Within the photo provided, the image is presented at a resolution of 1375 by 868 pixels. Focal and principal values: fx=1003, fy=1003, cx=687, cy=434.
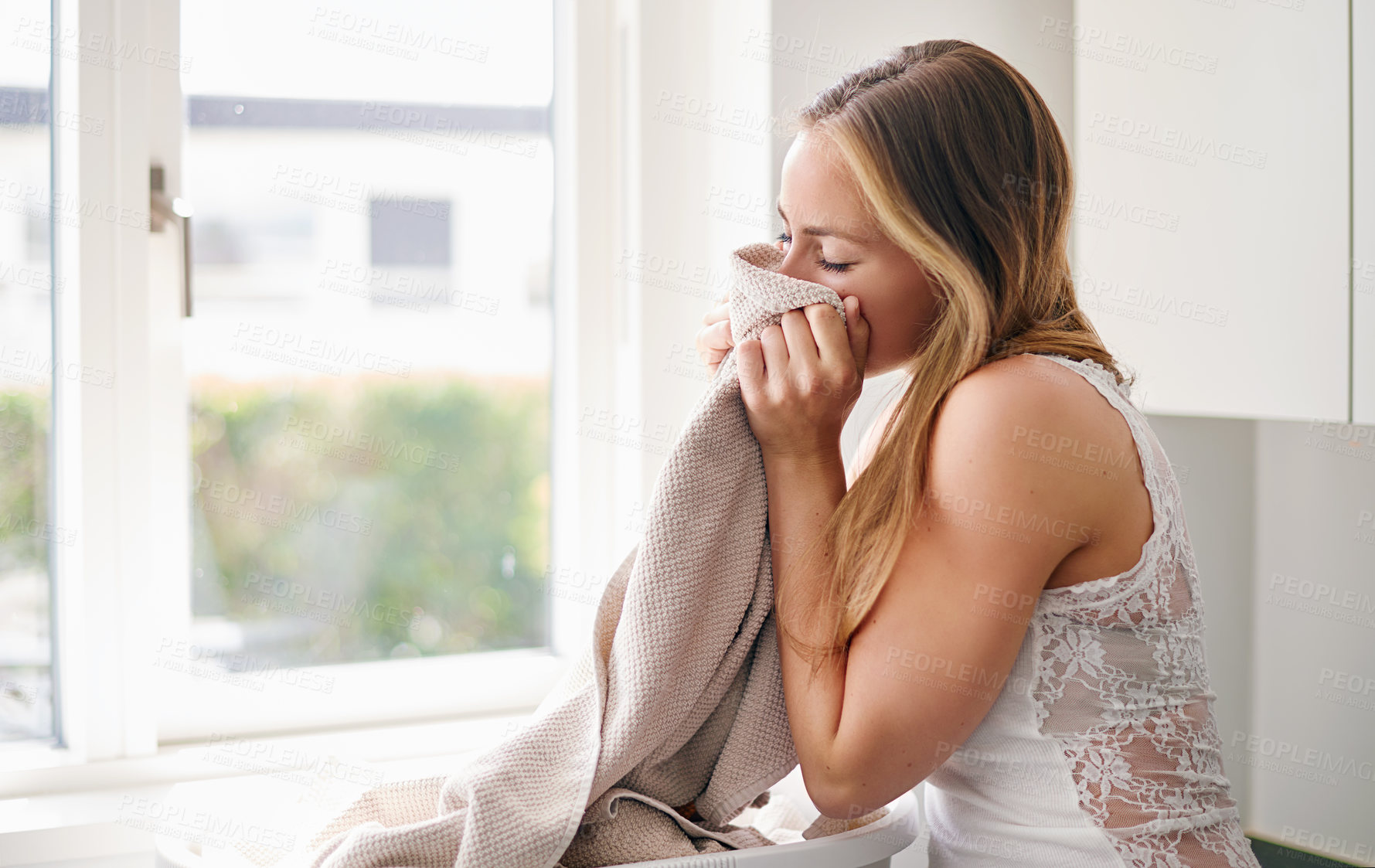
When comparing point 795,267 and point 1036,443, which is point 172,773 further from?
point 1036,443

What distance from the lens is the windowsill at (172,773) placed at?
1.00 m

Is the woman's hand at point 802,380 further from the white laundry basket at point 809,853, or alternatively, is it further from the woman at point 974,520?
the white laundry basket at point 809,853

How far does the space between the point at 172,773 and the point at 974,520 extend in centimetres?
111

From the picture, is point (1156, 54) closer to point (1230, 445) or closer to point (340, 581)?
point (1230, 445)

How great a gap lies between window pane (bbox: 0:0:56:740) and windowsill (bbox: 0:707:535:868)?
0.11 metres

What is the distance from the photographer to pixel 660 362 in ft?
4.71

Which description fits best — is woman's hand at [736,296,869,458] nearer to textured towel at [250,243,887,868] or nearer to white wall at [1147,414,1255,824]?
textured towel at [250,243,887,868]

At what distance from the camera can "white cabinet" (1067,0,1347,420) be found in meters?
0.93

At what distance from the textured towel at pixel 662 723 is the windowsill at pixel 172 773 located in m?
0.17

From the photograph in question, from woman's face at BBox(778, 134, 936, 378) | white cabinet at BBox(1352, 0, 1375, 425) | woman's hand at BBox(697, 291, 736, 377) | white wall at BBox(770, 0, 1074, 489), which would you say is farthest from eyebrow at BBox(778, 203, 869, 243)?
white cabinet at BBox(1352, 0, 1375, 425)

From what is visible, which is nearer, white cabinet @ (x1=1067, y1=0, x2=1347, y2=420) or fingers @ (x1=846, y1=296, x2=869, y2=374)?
fingers @ (x1=846, y1=296, x2=869, y2=374)

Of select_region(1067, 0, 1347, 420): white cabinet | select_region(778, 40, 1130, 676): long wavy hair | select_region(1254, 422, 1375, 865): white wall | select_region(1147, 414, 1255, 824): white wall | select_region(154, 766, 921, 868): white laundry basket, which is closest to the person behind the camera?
select_region(154, 766, 921, 868): white laundry basket

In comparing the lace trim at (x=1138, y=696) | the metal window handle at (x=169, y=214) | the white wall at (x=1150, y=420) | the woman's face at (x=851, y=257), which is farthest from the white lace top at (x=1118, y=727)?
the metal window handle at (x=169, y=214)

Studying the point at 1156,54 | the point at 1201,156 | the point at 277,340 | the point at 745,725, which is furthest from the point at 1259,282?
the point at 277,340
